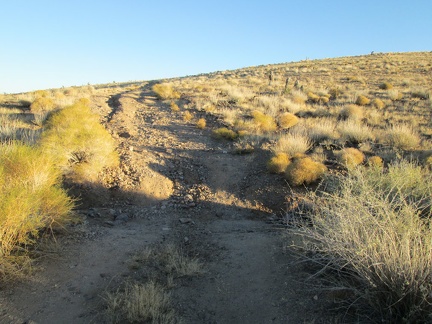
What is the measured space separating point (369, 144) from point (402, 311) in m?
8.61

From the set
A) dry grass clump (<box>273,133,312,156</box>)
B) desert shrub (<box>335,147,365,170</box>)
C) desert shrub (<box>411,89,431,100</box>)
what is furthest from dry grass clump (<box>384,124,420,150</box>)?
desert shrub (<box>411,89,431,100</box>)

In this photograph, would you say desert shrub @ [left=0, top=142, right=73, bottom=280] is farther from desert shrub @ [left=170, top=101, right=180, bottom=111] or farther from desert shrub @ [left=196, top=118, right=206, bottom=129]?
desert shrub @ [left=170, top=101, right=180, bottom=111]

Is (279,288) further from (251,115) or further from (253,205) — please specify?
(251,115)

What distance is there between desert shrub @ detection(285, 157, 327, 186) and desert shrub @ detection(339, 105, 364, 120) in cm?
662

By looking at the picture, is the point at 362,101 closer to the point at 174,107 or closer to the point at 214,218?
the point at 174,107

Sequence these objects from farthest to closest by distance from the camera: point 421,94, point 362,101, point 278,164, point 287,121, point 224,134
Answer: point 421,94, point 362,101, point 287,121, point 224,134, point 278,164

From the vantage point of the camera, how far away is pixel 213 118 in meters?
15.1

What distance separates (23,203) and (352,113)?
45.2 feet

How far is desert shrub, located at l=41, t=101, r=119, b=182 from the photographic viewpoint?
331 inches

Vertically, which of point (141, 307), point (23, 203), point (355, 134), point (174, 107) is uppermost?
point (174, 107)

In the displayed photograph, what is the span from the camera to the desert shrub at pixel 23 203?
460 cm

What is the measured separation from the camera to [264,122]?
13789 millimetres

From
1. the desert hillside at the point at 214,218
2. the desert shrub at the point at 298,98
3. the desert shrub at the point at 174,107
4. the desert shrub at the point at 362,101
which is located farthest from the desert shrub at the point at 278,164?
the desert shrub at the point at 362,101

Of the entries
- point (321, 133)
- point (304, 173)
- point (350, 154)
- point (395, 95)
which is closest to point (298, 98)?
point (395, 95)
